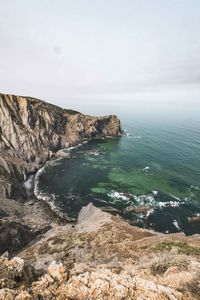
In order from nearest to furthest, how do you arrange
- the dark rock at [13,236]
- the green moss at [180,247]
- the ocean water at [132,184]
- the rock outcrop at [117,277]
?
the rock outcrop at [117,277], the green moss at [180,247], the dark rock at [13,236], the ocean water at [132,184]

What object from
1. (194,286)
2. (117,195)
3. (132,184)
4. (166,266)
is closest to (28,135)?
(132,184)

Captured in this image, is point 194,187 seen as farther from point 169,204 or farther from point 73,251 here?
point 73,251

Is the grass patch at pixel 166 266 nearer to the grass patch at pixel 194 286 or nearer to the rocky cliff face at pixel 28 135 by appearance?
the grass patch at pixel 194 286

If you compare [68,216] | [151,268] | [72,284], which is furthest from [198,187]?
[72,284]

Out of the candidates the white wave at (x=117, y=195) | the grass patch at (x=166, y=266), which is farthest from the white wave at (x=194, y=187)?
the grass patch at (x=166, y=266)

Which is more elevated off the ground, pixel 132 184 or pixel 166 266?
pixel 166 266

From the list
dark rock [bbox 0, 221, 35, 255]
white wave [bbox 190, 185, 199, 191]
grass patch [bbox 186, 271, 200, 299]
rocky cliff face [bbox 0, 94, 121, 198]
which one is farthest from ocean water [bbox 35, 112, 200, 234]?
grass patch [bbox 186, 271, 200, 299]

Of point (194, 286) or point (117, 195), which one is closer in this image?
point (194, 286)
